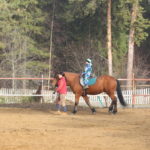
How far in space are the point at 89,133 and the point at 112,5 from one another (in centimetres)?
2556

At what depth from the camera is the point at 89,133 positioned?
40.3 feet

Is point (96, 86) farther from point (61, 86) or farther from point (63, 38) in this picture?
point (63, 38)

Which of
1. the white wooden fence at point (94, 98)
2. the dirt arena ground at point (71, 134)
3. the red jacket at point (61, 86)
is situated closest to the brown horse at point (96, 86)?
the red jacket at point (61, 86)

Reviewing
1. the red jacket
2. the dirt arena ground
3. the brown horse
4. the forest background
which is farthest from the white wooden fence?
the dirt arena ground

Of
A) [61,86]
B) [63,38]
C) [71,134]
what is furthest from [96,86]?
[63,38]

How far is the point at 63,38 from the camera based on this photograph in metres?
44.5

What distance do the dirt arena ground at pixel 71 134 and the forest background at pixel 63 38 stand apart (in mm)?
18988

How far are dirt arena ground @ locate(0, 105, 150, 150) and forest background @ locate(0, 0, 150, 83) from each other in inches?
748

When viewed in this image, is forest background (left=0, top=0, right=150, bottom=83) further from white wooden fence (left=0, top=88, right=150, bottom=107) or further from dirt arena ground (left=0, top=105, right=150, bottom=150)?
dirt arena ground (left=0, top=105, right=150, bottom=150)

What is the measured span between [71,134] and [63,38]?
108ft

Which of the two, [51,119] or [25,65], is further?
[25,65]

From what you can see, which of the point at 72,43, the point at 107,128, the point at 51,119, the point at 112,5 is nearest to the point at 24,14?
the point at 72,43

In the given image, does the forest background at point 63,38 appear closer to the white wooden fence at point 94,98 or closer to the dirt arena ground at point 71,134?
the white wooden fence at point 94,98

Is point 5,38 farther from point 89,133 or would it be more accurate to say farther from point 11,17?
point 89,133
